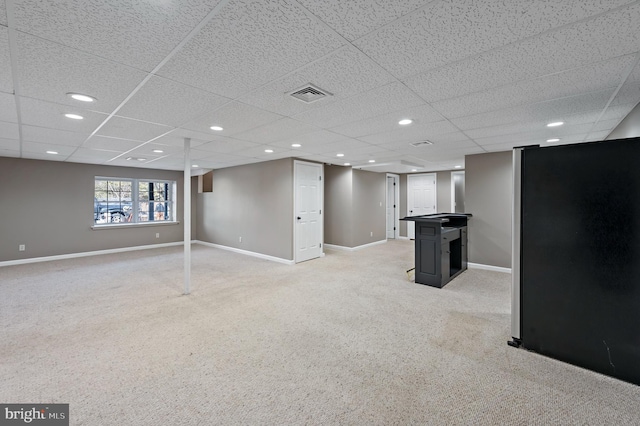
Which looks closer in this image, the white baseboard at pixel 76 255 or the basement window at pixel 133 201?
the white baseboard at pixel 76 255

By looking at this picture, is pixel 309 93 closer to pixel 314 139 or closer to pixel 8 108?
pixel 314 139

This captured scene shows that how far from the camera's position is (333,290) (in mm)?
4230

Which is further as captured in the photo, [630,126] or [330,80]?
[630,126]

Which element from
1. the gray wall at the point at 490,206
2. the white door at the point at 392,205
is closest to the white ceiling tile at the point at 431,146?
the gray wall at the point at 490,206

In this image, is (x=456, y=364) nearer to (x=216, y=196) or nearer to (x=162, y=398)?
(x=162, y=398)

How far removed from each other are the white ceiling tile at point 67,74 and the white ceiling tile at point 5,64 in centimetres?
5

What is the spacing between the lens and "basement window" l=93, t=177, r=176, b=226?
7.22 m

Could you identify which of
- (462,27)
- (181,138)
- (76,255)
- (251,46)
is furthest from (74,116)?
(76,255)

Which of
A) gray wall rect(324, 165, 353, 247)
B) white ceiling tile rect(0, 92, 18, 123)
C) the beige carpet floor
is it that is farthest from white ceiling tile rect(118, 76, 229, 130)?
gray wall rect(324, 165, 353, 247)

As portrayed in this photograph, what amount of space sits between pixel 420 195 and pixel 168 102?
809cm

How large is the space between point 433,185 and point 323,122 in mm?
6650

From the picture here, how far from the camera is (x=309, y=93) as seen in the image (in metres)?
A: 2.36

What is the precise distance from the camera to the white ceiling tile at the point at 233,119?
9.04ft

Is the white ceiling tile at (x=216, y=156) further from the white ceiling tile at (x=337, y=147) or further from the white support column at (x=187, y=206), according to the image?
the white ceiling tile at (x=337, y=147)
